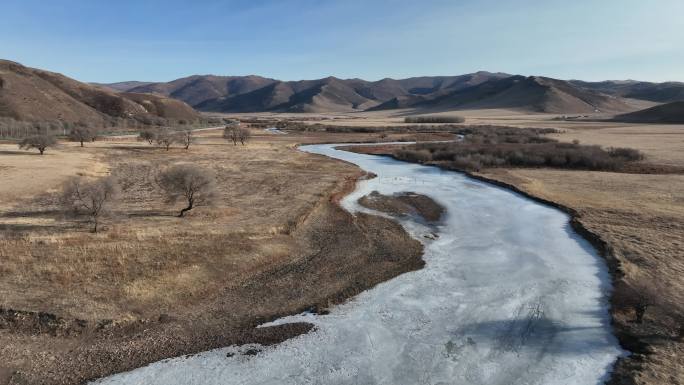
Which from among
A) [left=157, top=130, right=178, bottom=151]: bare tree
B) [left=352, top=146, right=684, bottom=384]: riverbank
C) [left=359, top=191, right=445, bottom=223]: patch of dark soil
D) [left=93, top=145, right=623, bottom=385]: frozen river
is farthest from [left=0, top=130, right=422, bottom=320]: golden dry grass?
[left=157, top=130, right=178, bottom=151]: bare tree

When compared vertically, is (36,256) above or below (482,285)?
above

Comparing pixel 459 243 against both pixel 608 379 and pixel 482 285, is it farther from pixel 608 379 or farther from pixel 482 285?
pixel 608 379

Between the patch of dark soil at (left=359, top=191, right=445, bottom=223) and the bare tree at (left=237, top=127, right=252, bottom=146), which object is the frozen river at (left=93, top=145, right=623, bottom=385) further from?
the bare tree at (left=237, top=127, right=252, bottom=146)

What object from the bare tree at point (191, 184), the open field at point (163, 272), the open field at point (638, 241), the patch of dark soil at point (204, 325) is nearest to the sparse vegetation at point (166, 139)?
the open field at point (163, 272)

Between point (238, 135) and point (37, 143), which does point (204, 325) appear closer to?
point (37, 143)

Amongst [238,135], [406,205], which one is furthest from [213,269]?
[238,135]

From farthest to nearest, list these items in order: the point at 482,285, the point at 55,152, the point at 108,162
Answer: the point at 55,152 → the point at 108,162 → the point at 482,285

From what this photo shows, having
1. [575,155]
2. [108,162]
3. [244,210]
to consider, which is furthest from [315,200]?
[575,155]

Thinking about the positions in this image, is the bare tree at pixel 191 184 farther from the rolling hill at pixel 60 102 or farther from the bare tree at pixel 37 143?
the rolling hill at pixel 60 102
